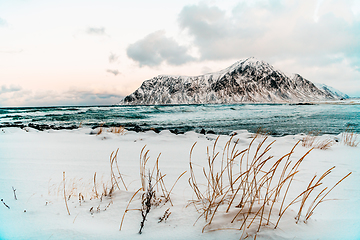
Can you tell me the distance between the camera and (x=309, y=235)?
3.34 ft

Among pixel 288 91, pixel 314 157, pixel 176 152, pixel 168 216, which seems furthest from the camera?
pixel 288 91

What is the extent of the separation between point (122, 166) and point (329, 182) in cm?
296

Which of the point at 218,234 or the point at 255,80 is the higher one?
the point at 255,80

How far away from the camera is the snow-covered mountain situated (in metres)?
139

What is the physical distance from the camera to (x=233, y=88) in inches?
5866

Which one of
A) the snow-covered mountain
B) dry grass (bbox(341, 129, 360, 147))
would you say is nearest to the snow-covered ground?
dry grass (bbox(341, 129, 360, 147))

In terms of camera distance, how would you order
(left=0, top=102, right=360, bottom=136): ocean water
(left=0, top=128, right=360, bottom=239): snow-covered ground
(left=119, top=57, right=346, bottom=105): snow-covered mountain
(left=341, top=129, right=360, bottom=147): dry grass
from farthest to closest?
(left=119, top=57, right=346, bottom=105): snow-covered mountain < (left=0, top=102, right=360, bottom=136): ocean water < (left=341, top=129, right=360, bottom=147): dry grass < (left=0, top=128, right=360, bottom=239): snow-covered ground

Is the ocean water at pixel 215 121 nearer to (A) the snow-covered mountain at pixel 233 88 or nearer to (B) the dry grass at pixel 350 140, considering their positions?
(B) the dry grass at pixel 350 140

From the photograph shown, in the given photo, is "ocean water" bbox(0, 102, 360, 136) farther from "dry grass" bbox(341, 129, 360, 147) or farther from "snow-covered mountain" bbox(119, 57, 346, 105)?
"snow-covered mountain" bbox(119, 57, 346, 105)

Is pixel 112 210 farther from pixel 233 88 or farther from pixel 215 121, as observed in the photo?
pixel 233 88

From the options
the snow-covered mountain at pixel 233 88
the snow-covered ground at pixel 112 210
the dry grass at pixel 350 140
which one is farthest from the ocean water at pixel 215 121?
the snow-covered mountain at pixel 233 88

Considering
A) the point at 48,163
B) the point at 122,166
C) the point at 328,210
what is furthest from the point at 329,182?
the point at 48,163

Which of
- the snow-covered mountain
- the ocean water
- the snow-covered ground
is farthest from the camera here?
the snow-covered mountain

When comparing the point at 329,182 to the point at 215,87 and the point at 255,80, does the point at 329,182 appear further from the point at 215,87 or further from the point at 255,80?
the point at 255,80
